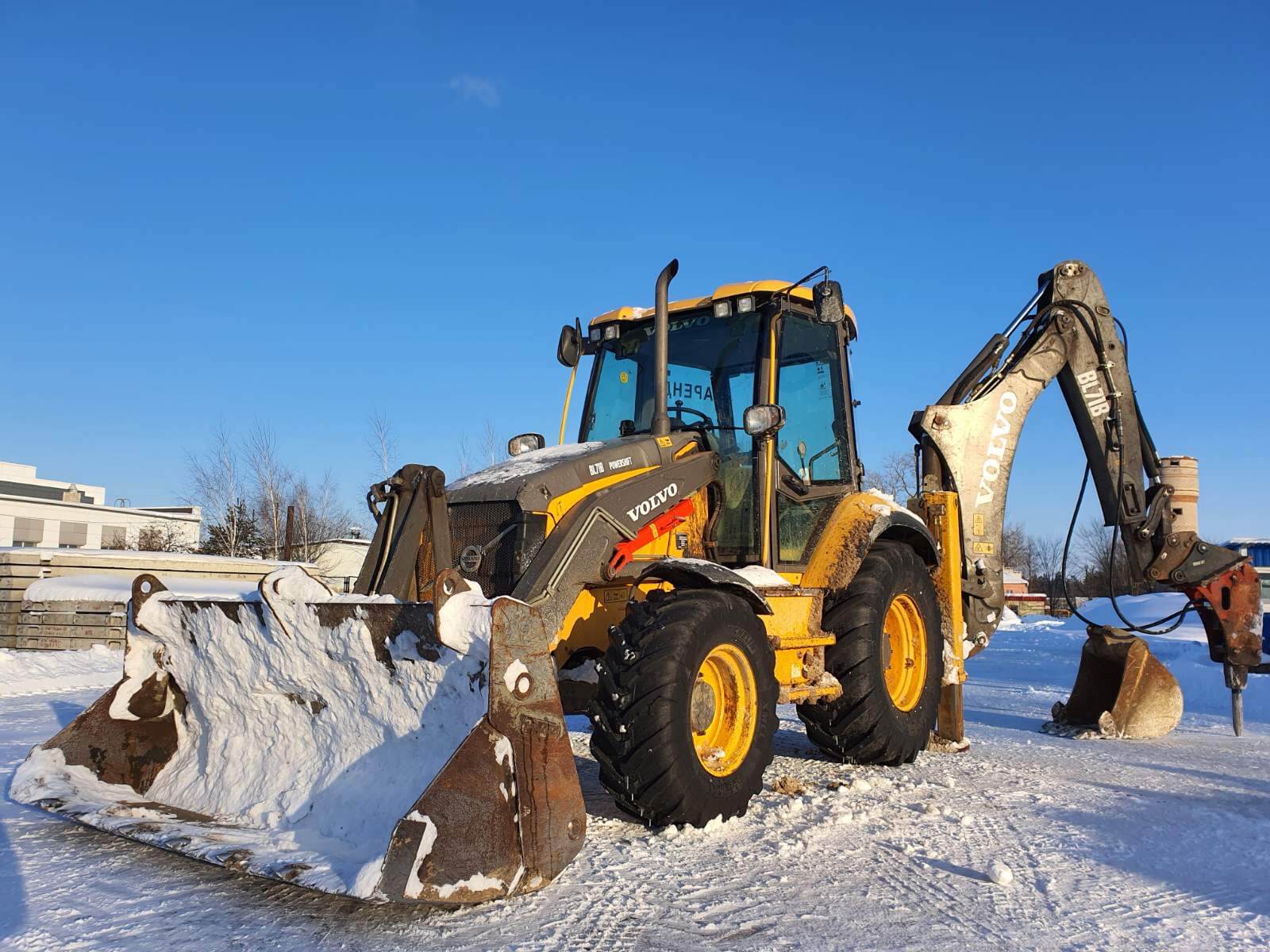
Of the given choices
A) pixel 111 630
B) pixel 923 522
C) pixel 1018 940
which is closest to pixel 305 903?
pixel 1018 940

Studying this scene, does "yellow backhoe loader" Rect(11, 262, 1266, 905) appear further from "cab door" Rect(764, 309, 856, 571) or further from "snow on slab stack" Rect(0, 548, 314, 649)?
"snow on slab stack" Rect(0, 548, 314, 649)

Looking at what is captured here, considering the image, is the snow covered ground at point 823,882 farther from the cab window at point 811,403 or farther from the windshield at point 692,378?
the windshield at point 692,378

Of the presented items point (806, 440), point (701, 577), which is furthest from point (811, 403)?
point (701, 577)

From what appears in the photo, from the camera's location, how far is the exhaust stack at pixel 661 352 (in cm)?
554

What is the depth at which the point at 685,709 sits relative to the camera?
4355mm

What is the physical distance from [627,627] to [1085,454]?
17.9 feet

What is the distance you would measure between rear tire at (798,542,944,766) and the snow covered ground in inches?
10.5

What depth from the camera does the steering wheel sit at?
20.2ft

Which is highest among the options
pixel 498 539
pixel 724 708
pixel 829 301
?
pixel 829 301

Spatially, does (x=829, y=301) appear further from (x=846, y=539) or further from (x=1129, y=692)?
(x=1129, y=692)

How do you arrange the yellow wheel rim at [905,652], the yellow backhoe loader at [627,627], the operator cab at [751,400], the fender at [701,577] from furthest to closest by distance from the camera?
the yellow wheel rim at [905,652] → the operator cab at [751,400] → the fender at [701,577] → the yellow backhoe loader at [627,627]

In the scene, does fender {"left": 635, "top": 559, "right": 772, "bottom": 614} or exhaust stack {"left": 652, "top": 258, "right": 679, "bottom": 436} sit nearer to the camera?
fender {"left": 635, "top": 559, "right": 772, "bottom": 614}

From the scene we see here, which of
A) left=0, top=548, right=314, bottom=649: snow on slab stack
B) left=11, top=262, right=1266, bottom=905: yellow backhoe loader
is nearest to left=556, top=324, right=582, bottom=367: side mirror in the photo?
left=11, top=262, right=1266, bottom=905: yellow backhoe loader

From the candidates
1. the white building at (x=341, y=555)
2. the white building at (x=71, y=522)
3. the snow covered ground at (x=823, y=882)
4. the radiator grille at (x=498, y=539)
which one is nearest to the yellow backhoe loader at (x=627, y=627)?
the radiator grille at (x=498, y=539)
